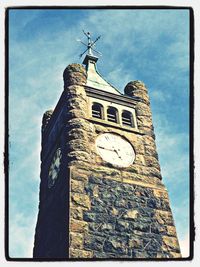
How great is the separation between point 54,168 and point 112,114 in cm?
274

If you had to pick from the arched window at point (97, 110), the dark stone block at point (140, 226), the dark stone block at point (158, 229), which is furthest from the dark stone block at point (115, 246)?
the arched window at point (97, 110)

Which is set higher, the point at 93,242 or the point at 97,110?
the point at 97,110

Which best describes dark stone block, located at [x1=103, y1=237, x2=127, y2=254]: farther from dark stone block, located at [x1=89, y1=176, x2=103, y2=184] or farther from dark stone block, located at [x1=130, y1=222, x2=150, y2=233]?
dark stone block, located at [x1=89, y1=176, x2=103, y2=184]

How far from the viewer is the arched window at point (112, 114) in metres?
17.0

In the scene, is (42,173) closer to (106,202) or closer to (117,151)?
(117,151)

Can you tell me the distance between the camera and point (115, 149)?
15.6 meters

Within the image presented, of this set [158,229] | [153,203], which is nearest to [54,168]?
[153,203]

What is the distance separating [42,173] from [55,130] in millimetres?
1750

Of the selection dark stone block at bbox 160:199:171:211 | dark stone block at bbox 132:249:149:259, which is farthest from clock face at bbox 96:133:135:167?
dark stone block at bbox 132:249:149:259

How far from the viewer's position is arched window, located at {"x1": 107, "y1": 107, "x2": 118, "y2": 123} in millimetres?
16984

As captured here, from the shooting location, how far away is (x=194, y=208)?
4.93 m

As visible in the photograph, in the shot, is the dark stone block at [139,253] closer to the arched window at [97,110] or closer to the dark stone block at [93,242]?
the dark stone block at [93,242]

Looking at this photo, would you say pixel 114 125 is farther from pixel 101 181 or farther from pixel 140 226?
pixel 140 226

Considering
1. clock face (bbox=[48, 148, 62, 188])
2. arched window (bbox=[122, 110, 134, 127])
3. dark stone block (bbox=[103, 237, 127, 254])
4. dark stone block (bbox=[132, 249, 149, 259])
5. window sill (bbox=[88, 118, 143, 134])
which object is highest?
arched window (bbox=[122, 110, 134, 127])
